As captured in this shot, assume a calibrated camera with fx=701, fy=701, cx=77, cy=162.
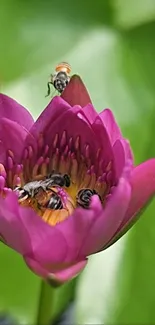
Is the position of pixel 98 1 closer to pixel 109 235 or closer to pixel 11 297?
pixel 11 297

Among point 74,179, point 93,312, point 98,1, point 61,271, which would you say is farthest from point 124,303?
point 98,1

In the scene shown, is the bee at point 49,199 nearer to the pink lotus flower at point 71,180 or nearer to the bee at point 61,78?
the pink lotus flower at point 71,180

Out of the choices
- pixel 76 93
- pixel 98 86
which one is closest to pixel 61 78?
pixel 76 93

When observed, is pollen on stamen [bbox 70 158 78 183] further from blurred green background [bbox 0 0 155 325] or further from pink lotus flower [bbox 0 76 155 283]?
blurred green background [bbox 0 0 155 325]

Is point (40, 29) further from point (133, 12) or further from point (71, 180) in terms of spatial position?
point (71, 180)

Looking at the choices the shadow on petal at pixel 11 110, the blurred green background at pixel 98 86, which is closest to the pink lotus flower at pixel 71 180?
the shadow on petal at pixel 11 110

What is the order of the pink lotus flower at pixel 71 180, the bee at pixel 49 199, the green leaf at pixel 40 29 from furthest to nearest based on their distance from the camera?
1. the green leaf at pixel 40 29
2. the bee at pixel 49 199
3. the pink lotus flower at pixel 71 180
